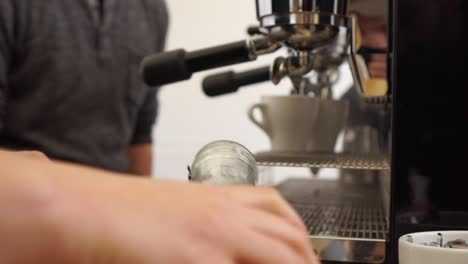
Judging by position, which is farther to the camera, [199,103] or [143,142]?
[199,103]

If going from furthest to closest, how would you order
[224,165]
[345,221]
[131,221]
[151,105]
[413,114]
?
[151,105]
[345,221]
[413,114]
[224,165]
[131,221]

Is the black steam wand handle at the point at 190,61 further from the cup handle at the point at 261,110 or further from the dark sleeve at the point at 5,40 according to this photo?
the dark sleeve at the point at 5,40

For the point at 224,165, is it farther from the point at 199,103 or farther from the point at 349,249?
the point at 199,103

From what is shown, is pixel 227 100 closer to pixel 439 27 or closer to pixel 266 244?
pixel 439 27

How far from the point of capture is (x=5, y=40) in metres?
0.92

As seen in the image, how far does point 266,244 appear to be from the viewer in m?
0.17

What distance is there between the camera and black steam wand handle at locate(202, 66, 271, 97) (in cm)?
60

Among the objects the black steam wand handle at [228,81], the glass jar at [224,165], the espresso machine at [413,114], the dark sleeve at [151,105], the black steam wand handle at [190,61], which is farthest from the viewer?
the dark sleeve at [151,105]

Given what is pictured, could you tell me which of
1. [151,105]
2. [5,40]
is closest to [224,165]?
[5,40]

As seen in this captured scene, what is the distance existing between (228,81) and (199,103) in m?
1.13

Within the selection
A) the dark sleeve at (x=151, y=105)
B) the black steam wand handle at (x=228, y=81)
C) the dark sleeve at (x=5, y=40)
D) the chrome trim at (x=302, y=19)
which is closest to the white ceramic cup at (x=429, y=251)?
the chrome trim at (x=302, y=19)

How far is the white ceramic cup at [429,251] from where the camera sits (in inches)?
10.5

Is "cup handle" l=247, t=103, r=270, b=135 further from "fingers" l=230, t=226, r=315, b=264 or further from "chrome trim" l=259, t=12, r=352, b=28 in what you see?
"fingers" l=230, t=226, r=315, b=264

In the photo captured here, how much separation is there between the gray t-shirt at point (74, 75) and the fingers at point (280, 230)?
2.78 feet
